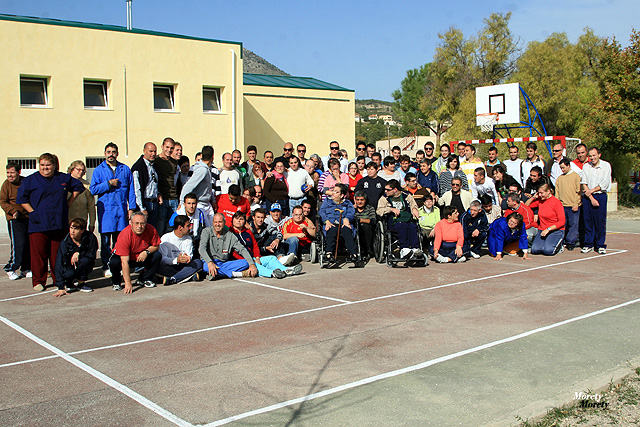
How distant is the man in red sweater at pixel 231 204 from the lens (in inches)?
432

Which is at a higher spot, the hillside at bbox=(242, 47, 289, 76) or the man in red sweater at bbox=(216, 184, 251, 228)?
the hillside at bbox=(242, 47, 289, 76)

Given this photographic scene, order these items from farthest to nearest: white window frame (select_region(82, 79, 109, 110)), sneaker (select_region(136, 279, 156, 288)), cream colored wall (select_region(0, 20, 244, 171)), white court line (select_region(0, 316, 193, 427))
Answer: white window frame (select_region(82, 79, 109, 110)), cream colored wall (select_region(0, 20, 244, 171)), sneaker (select_region(136, 279, 156, 288)), white court line (select_region(0, 316, 193, 427))

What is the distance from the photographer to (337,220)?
37.1 ft

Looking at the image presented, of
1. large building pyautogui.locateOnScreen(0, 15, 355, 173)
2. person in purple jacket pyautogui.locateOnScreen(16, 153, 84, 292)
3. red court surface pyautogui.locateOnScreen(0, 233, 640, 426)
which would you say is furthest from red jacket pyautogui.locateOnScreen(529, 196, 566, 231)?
large building pyautogui.locateOnScreen(0, 15, 355, 173)

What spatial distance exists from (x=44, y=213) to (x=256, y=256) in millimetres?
3368

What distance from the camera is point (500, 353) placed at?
19.0 feet

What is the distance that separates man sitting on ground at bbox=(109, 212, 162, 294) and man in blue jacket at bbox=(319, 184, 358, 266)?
3.04 m

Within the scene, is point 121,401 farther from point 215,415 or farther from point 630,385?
point 630,385

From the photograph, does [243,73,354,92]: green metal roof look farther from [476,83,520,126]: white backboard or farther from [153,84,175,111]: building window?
[476,83,520,126]: white backboard

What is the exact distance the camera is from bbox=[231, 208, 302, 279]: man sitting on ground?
33.8 feet

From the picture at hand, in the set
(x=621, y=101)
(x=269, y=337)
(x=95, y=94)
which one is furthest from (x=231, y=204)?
(x=621, y=101)

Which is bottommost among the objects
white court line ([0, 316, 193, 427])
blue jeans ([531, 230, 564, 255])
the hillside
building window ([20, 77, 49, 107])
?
white court line ([0, 316, 193, 427])

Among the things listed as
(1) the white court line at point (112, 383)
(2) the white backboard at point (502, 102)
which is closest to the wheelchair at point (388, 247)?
(1) the white court line at point (112, 383)

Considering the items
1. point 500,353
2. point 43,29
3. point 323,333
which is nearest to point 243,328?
point 323,333
